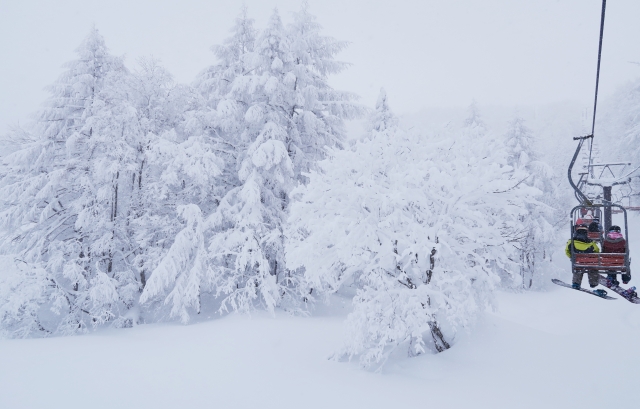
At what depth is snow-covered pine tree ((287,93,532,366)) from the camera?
27.0 feet

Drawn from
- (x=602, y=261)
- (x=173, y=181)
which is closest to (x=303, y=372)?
(x=602, y=261)

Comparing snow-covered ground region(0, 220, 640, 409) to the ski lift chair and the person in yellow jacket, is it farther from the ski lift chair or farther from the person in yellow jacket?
the ski lift chair

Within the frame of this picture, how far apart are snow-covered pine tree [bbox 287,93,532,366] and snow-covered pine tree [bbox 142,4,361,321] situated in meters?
4.66

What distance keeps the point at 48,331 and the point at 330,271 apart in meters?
11.4

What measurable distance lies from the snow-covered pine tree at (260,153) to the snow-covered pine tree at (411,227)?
15.3 ft

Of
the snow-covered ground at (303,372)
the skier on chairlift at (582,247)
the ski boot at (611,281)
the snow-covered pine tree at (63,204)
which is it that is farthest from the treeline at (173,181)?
the ski boot at (611,281)

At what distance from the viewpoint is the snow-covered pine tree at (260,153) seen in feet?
44.6

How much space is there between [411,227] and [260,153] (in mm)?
7144

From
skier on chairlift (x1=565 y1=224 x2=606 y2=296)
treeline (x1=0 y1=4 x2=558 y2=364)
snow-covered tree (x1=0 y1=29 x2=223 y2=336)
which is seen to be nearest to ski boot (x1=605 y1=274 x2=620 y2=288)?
skier on chairlift (x1=565 y1=224 x2=606 y2=296)

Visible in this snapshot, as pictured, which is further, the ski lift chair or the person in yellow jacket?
the person in yellow jacket

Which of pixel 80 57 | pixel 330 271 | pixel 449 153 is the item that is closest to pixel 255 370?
pixel 330 271

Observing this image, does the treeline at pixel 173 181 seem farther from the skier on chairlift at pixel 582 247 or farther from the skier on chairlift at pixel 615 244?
the skier on chairlift at pixel 615 244

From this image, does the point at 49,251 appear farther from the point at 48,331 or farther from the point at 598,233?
the point at 598,233

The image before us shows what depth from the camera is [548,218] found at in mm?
26891
